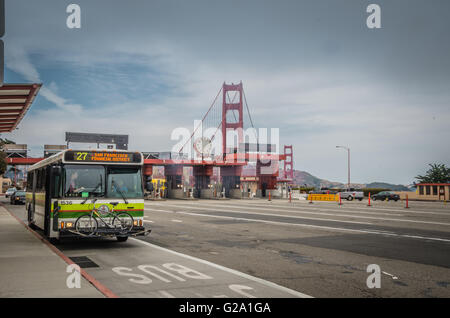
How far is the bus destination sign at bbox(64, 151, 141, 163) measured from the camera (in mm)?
11663

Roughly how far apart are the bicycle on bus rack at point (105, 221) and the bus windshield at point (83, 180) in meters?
0.40

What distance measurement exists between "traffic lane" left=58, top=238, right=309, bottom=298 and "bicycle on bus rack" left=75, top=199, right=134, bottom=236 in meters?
0.55

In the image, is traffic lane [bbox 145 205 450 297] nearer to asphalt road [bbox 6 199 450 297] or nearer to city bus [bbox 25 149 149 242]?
asphalt road [bbox 6 199 450 297]

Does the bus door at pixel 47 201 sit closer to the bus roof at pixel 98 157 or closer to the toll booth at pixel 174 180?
the bus roof at pixel 98 157

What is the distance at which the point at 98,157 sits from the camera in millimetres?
11891

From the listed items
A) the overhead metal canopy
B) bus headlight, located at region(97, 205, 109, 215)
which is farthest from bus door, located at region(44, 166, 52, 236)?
the overhead metal canopy

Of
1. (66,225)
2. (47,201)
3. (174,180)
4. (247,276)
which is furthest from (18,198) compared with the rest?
(247,276)

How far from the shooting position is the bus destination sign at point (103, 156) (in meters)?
11.7

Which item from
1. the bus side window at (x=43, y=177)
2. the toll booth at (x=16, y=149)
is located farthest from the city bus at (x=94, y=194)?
the toll booth at (x=16, y=149)

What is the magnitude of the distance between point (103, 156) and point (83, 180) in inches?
33.7
